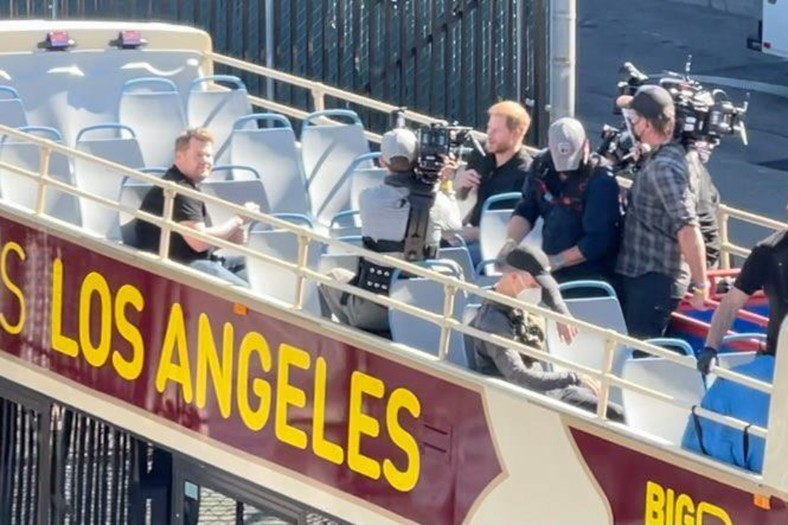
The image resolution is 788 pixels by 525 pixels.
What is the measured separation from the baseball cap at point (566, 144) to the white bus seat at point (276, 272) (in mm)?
1375

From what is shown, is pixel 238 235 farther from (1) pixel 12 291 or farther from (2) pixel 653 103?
(2) pixel 653 103

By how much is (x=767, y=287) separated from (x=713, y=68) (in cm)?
1866

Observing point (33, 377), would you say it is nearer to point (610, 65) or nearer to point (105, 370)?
point (105, 370)

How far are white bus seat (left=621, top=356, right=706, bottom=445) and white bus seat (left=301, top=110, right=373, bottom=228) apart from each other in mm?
3203

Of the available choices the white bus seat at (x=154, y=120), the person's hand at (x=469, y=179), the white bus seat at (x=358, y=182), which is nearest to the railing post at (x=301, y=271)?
the white bus seat at (x=358, y=182)

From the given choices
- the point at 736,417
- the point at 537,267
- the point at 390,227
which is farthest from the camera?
the point at 390,227

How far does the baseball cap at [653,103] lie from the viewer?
9680 millimetres

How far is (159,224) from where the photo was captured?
9578mm

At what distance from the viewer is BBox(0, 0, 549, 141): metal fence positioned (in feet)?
55.0

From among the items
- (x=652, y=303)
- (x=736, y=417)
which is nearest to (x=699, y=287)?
(x=652, y=303)

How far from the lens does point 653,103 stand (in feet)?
31.9

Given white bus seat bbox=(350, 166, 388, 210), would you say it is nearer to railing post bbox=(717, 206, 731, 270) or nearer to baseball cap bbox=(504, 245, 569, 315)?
railing post bbox=(717, 206, 731, 270)

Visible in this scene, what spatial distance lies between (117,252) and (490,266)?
1.93 metres

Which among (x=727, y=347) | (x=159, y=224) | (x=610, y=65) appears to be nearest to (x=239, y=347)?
(x=159, y=224)
